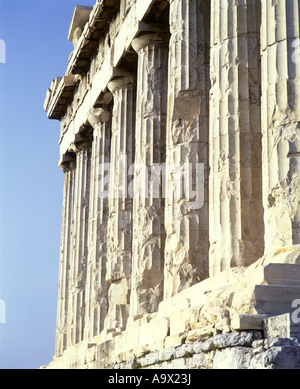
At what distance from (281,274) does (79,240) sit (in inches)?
832

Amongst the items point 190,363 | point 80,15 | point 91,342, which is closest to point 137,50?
point 91,342

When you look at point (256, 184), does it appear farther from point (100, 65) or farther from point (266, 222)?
point (100, 65)

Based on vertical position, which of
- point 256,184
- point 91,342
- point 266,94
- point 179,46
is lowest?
point 91,342

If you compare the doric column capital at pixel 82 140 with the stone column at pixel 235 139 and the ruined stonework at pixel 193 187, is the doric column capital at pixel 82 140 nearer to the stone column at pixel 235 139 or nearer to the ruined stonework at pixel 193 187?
the ruined stonework at pixel 193 187

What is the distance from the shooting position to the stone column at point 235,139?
644 inches

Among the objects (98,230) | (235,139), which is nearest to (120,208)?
(98,230)

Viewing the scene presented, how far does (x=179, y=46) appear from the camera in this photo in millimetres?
20344

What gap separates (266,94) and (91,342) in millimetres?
12776

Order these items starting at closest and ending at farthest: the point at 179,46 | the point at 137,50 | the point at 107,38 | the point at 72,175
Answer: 1. the point at 179,46
2. the point at 137,50
3. the point at 107,38
4. the point at 72,175

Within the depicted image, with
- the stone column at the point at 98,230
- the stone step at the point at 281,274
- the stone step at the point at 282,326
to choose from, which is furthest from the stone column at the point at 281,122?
the stone column at the point at 98,230

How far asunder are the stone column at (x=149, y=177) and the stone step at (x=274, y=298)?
9535 millimetres

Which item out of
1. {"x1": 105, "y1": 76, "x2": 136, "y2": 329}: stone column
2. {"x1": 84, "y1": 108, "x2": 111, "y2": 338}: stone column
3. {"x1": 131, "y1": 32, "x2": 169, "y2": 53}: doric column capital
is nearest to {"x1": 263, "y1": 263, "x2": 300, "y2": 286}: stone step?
{"x1": 105, "y1": 76, "x2": 136, "y2": 329}: stone column

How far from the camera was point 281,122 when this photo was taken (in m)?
14.6

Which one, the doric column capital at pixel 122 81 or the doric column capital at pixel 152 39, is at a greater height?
the doric column capital at pixel 152 39
